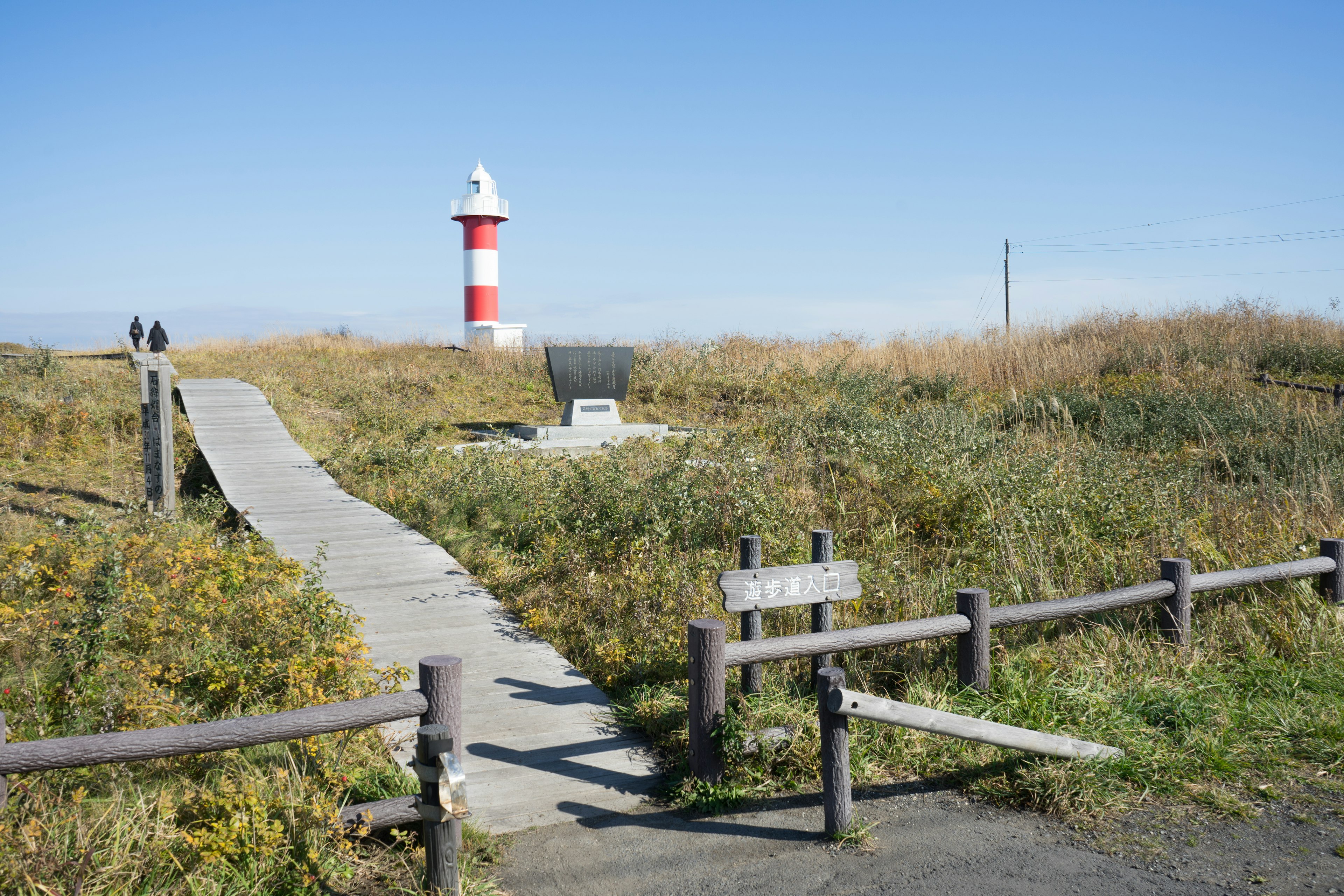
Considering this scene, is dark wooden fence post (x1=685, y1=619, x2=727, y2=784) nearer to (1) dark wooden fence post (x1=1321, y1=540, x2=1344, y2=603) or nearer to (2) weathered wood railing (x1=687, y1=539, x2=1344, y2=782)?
(2) weathered wood railing (x1=687, y1=539, x2=1344, y2=782)

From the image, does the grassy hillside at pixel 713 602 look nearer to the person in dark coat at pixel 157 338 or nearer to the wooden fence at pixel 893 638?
the wooden fence at pixel 893 638

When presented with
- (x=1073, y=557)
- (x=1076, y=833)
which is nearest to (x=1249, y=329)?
(x=1073, y=557)

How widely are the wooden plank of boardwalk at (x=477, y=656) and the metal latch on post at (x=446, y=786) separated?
73cm

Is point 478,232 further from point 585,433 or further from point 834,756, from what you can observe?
point 834,756

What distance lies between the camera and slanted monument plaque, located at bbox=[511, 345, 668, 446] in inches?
578

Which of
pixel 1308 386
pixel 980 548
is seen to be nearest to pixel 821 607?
pixel 980 548

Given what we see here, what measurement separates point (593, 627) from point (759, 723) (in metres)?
1.84

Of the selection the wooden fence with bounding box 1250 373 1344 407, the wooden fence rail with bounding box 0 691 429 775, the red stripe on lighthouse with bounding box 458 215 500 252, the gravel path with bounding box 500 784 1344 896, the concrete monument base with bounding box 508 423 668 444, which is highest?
the red stripe on lighthouse with bounding box 458 215 500 252

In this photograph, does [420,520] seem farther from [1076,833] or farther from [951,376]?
[951,376]

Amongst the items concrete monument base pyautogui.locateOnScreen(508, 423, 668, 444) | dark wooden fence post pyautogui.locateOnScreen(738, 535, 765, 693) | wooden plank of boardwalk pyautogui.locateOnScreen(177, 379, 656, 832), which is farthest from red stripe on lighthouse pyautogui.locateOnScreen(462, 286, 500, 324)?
dark wooden fence post pyautogui.locateOnScreen(738, 535, 765, 693)

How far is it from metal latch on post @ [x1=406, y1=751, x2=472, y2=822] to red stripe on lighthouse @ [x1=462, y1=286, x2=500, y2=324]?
2491 cm

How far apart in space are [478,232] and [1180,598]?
25510 mm

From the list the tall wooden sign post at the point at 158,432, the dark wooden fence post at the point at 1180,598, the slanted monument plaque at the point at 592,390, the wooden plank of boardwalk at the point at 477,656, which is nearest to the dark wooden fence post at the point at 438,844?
the wooden plank of boardwalk at the point at 477,656

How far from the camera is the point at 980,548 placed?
6199mm
